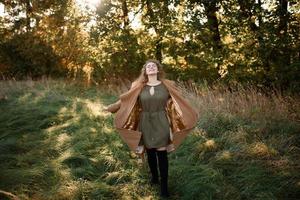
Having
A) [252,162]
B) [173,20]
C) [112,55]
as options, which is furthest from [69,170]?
[112,55]

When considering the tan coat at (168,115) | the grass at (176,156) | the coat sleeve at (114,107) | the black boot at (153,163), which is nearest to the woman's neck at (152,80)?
the tan coat at (168,115)

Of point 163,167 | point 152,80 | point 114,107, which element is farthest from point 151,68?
point 163,167

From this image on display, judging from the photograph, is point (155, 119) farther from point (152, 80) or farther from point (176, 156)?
point (176, 156)

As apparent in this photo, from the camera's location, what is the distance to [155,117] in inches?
206

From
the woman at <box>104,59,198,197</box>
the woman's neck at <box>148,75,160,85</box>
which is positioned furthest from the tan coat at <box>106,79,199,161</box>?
the woman's neck at <box>148,75,160,85</box>

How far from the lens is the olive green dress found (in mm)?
5195

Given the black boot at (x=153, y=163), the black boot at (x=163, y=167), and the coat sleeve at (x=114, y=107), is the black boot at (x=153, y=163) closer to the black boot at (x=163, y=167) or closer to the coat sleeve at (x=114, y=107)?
the black boot at (x=163, y=167)

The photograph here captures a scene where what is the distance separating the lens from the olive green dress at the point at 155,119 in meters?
5.20

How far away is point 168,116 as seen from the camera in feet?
17.8

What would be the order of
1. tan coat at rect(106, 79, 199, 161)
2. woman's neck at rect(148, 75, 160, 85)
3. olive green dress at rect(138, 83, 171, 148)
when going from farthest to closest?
tan coat at rect(106, 79, 199, 161)
woman's neck at rect(148, 75, 160, 85)
olive green dress at rect(138, 83, 171, 148)

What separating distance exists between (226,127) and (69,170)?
328 cm

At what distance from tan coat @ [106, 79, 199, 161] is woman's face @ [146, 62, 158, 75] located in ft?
0.73

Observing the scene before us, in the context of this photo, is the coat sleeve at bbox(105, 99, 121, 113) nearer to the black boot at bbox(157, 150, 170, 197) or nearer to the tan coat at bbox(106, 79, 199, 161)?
the tan coat at bbox(106, 79, 199, 161)

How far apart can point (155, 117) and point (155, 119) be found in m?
0.03
